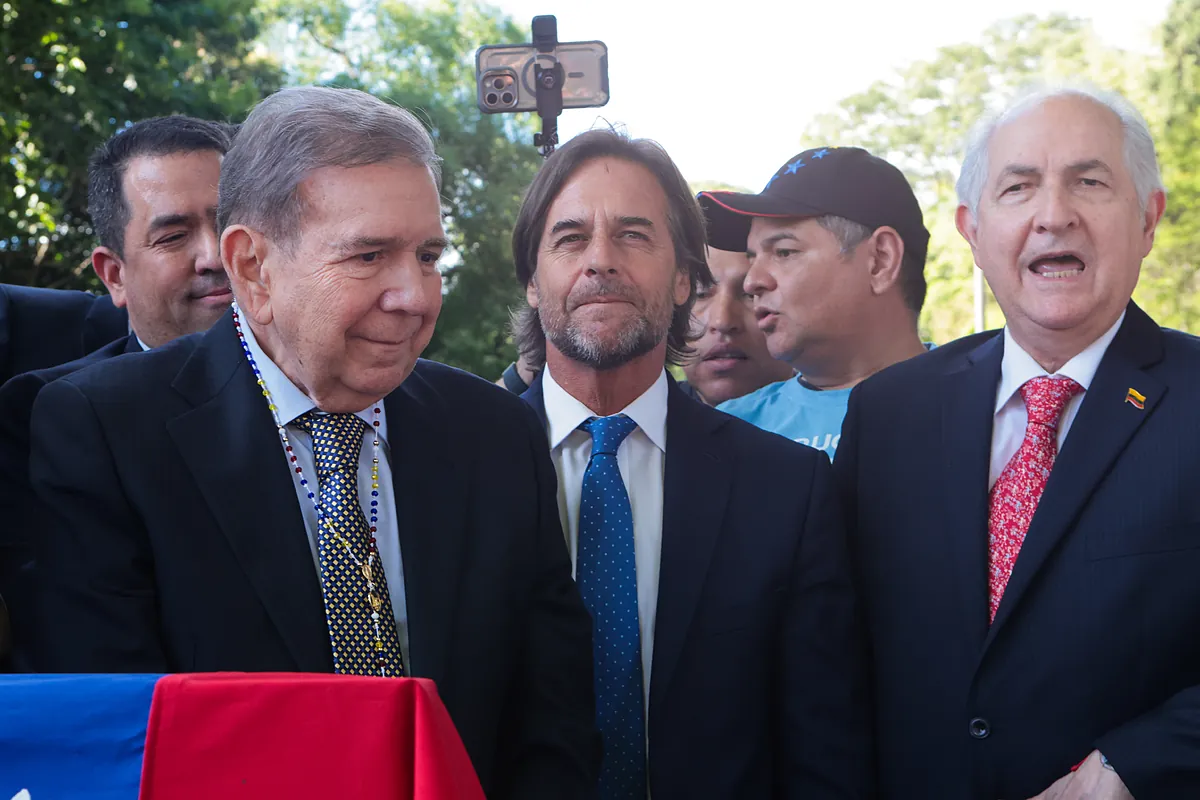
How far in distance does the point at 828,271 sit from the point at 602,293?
53.2 inches

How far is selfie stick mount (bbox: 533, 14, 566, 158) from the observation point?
4.59 metres

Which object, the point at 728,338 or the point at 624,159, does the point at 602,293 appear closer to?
the point at 624,159

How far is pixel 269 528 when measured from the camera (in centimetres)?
210

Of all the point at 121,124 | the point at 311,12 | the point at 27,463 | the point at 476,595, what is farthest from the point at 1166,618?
the point at 311,12

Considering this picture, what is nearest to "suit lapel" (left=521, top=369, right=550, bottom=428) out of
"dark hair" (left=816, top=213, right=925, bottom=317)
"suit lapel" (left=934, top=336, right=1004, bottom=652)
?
"suit lapel" (left=934, top=336, right=1004, bottom=652)

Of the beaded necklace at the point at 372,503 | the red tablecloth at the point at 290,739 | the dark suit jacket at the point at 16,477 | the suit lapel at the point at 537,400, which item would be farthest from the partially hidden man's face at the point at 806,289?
the red tablecloth at the point at 290,739

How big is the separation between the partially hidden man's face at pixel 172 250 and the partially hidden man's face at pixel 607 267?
836 millimetres

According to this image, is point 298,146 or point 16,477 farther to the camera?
point 16,477

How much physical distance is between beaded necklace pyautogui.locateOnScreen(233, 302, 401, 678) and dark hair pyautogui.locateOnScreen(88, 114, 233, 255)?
47.6 inches

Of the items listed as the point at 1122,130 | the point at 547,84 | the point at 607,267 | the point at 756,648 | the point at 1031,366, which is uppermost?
the point at 547,84

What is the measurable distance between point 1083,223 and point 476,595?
149cm

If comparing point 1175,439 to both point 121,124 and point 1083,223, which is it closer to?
point 1083,223

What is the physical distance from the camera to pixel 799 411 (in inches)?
155

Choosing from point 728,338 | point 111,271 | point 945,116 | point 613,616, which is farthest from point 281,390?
point 945,116
